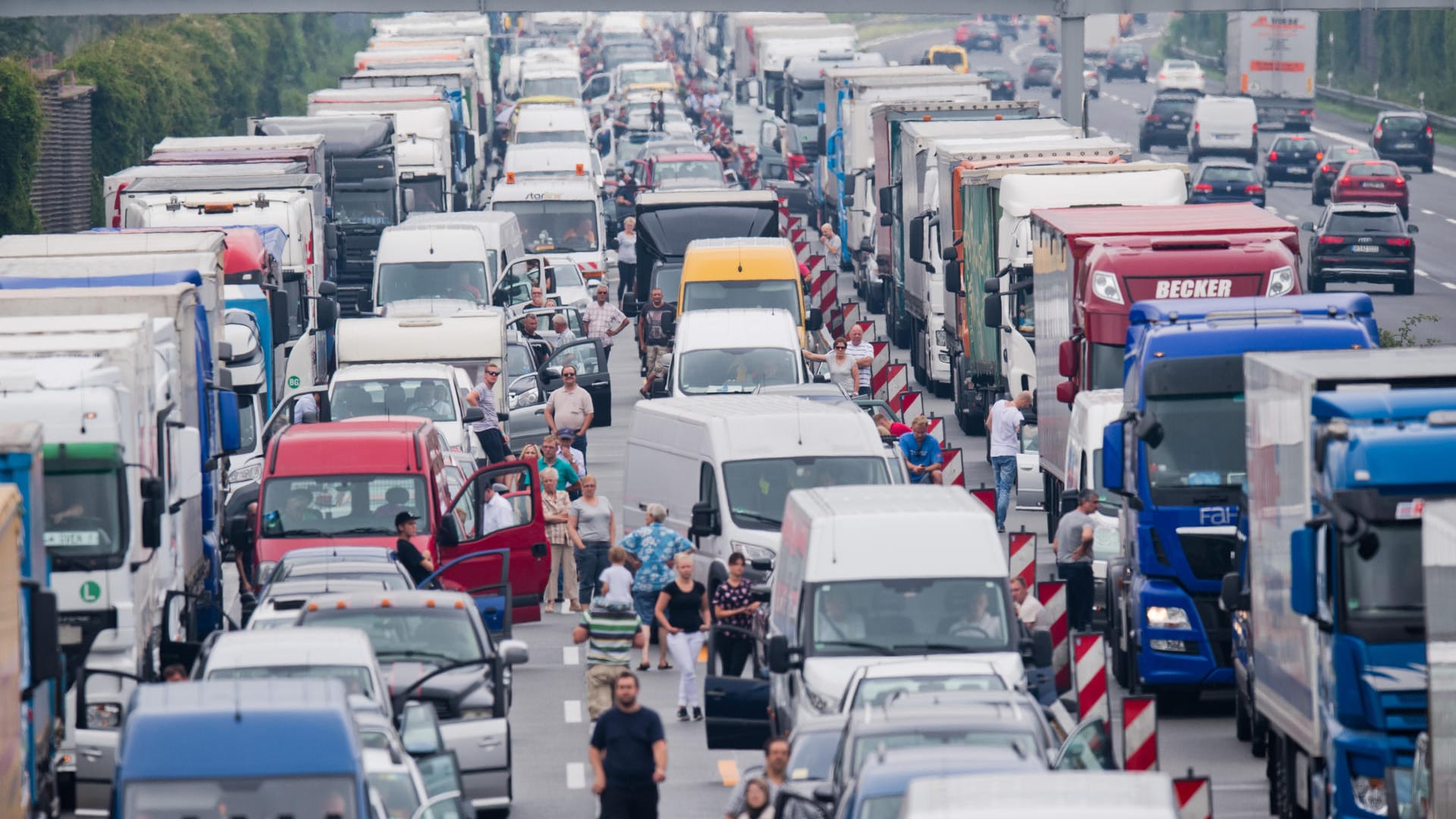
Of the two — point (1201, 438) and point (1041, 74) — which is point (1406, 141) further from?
point (1201, 438)

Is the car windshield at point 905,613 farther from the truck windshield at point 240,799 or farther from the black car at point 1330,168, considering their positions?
the black car at point 1330,168

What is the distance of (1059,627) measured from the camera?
1869 cm

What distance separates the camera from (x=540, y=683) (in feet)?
69.8

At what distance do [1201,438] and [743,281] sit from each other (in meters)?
16.3

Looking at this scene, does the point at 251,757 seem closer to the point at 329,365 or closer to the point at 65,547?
the point at 65,547

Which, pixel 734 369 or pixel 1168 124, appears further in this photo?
pixel 1168 124

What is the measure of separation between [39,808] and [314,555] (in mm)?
4877

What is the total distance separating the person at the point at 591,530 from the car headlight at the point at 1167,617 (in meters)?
5.66

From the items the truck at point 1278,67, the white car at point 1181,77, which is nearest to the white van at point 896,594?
the truck at point 1278,67

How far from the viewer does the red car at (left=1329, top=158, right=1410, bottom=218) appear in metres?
57.5

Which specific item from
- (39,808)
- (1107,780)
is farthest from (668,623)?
(1107,780)

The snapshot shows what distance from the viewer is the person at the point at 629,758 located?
14859 mm

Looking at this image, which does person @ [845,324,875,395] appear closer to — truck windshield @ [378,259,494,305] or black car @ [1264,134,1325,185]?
truck windshield @ [378,259,494,305]

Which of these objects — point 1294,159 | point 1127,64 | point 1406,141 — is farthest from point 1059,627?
point 1127,64
